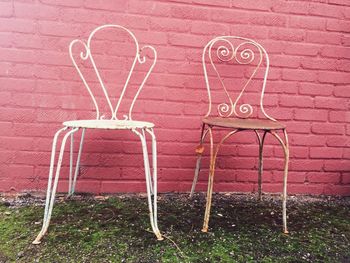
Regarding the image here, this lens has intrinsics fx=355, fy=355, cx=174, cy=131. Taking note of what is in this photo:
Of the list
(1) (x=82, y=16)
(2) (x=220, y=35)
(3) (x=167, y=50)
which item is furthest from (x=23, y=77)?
(2) (x=220, y=35)

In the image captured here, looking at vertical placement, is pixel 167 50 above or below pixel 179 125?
above

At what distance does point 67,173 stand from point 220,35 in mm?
1365

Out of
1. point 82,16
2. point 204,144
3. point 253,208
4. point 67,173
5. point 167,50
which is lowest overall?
point 253,208

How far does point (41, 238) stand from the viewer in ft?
5.81

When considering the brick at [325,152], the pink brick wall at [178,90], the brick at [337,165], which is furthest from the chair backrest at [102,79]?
the brick at [337,165]

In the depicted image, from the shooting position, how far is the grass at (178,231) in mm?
1678

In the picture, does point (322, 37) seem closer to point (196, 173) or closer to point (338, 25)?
point (338, 25)

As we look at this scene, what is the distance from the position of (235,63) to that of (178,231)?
3.86ft

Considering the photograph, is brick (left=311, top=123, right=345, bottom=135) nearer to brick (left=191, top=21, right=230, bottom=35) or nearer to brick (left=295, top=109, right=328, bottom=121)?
brick (left=295, top=109, right=328, bottom=121)

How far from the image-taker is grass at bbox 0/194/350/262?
1.68 m

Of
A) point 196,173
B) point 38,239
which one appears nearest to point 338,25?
point 196,173

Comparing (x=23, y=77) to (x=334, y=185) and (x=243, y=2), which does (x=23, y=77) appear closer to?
(x=243, y=2)

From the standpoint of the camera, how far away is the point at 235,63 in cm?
241

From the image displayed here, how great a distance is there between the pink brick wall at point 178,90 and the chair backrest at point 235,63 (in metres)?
0.06
